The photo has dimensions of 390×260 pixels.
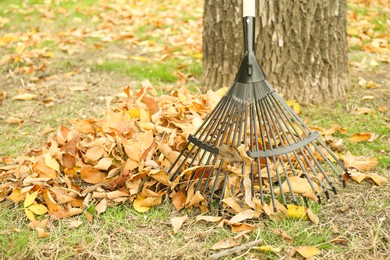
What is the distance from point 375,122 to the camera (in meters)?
2.81

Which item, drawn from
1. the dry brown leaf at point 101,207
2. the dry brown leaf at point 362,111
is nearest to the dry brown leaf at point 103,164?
the dry brown leaf at point 101,207

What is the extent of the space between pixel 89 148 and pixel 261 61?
4.37 ft

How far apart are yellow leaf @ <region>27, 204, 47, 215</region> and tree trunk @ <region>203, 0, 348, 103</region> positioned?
160 centimetres

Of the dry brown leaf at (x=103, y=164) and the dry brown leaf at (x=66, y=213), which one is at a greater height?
the dry brown leaf at (x=103, y=164)

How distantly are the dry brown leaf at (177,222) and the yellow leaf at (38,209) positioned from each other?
624mm

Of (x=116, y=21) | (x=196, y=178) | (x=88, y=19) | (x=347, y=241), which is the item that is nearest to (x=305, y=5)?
(x=196, y=178)

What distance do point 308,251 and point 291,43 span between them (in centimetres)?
156

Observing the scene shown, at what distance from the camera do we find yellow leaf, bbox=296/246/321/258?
5.67 feet

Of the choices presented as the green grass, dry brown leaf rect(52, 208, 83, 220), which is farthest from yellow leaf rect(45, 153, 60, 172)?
the green grass

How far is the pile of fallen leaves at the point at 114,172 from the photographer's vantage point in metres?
2.01

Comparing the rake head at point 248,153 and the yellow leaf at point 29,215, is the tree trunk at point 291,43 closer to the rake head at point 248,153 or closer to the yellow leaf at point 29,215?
the rake head at point 248,153

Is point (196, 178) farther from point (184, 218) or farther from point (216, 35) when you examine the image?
point (216, 35)

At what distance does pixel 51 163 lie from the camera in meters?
2.17

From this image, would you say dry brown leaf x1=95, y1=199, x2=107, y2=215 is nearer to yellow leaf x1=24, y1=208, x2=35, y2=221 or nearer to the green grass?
yellow leaf x1=24, y1=208, x2=35, y2=221
